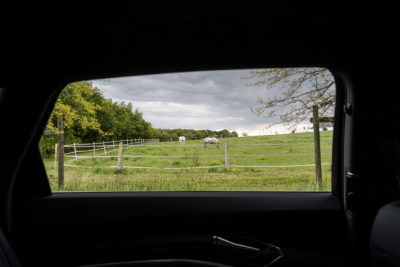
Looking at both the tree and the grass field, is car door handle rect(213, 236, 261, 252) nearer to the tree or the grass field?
the grass field

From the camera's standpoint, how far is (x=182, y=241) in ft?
6.51

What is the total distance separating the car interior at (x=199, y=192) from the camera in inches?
60.1

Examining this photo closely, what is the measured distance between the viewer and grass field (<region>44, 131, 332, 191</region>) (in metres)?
2.26

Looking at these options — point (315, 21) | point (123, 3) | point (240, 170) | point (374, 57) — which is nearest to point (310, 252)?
point (240, 170)

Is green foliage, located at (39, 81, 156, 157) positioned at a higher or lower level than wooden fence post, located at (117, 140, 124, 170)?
higher

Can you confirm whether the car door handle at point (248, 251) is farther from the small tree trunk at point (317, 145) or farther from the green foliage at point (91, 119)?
the green foliage at point (91, 119)

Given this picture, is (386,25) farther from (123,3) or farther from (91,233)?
(91,233)

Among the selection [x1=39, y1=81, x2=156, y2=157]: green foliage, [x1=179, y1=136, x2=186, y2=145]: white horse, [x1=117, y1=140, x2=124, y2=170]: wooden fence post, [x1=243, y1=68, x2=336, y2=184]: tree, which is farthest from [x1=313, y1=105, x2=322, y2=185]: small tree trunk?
[x1=117, y1=140, x2=124, y2=170]: wooden fence post

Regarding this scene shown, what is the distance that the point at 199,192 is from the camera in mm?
2205

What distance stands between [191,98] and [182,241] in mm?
1164

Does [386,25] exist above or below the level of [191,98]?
above

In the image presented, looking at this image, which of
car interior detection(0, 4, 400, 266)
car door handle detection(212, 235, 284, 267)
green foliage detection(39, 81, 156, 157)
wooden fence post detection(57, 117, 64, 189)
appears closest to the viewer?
car interior detection(0, 4, 400, 266)

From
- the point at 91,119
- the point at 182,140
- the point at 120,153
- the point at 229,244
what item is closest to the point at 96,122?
the point at 91,119

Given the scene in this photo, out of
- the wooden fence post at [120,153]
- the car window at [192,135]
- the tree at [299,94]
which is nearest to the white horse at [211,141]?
the car window at [192,135]
